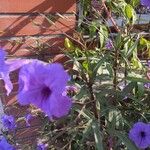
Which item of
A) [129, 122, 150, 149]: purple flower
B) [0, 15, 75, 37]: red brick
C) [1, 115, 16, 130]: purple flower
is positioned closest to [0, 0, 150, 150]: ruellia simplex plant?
[129, 122, 150, 149]: purple flower

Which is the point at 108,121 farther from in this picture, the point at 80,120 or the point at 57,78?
the point at 57,78

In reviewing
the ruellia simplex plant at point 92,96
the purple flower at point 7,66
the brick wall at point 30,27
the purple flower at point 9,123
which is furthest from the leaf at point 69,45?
the purple flower at point 7,66

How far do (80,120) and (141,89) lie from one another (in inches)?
8.3

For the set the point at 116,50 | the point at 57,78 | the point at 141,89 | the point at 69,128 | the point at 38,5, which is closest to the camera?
the point at 57,78

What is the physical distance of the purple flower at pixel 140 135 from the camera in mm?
1177

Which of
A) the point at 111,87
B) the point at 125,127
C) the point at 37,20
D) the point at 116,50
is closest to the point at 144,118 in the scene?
the point at 125,127

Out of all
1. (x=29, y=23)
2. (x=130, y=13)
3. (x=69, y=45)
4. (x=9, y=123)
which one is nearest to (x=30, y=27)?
(x=29, y=23)

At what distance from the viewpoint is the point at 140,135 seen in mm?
1182

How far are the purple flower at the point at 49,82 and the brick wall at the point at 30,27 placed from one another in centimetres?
120

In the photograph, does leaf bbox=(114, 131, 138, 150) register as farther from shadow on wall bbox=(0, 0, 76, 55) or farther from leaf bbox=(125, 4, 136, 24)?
shadow on wall bbox=(0, 0, 76, 55)

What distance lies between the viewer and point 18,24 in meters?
2.05

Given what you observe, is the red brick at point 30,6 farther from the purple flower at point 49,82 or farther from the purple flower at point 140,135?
the purple flower at point 49,82

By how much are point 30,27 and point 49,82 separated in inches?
53.7

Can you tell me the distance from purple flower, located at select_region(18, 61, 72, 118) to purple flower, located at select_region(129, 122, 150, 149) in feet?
1.58
